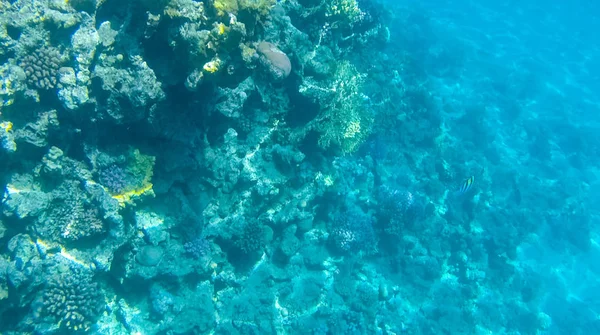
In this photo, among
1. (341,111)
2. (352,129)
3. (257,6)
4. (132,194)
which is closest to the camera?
(257,6)

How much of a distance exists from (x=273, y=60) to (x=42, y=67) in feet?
12.1

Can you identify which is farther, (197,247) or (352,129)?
(352,129)

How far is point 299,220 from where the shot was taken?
8.79 meters

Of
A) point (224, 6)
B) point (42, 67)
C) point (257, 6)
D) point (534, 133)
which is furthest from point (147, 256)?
point (534, 133)

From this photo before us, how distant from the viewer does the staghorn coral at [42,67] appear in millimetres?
5453

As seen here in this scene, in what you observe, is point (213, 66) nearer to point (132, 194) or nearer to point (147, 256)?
point (132, 194)

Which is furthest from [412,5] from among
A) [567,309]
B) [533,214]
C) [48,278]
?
[48,278]

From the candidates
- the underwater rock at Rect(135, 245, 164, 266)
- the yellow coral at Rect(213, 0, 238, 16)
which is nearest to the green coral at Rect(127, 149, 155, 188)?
the underwater rock at Rect(135, 245, 164, 266)

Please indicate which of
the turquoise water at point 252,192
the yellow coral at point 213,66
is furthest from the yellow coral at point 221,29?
the yellow coral at point 213,66

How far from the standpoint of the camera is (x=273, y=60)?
6281mm

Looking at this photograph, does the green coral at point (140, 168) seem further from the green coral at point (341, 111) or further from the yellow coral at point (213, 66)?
the green coral at point (341, 111)

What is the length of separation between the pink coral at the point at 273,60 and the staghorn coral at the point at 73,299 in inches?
183

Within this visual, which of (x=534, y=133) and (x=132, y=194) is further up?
(x=132, y=194)

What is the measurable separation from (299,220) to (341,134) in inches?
94.2
